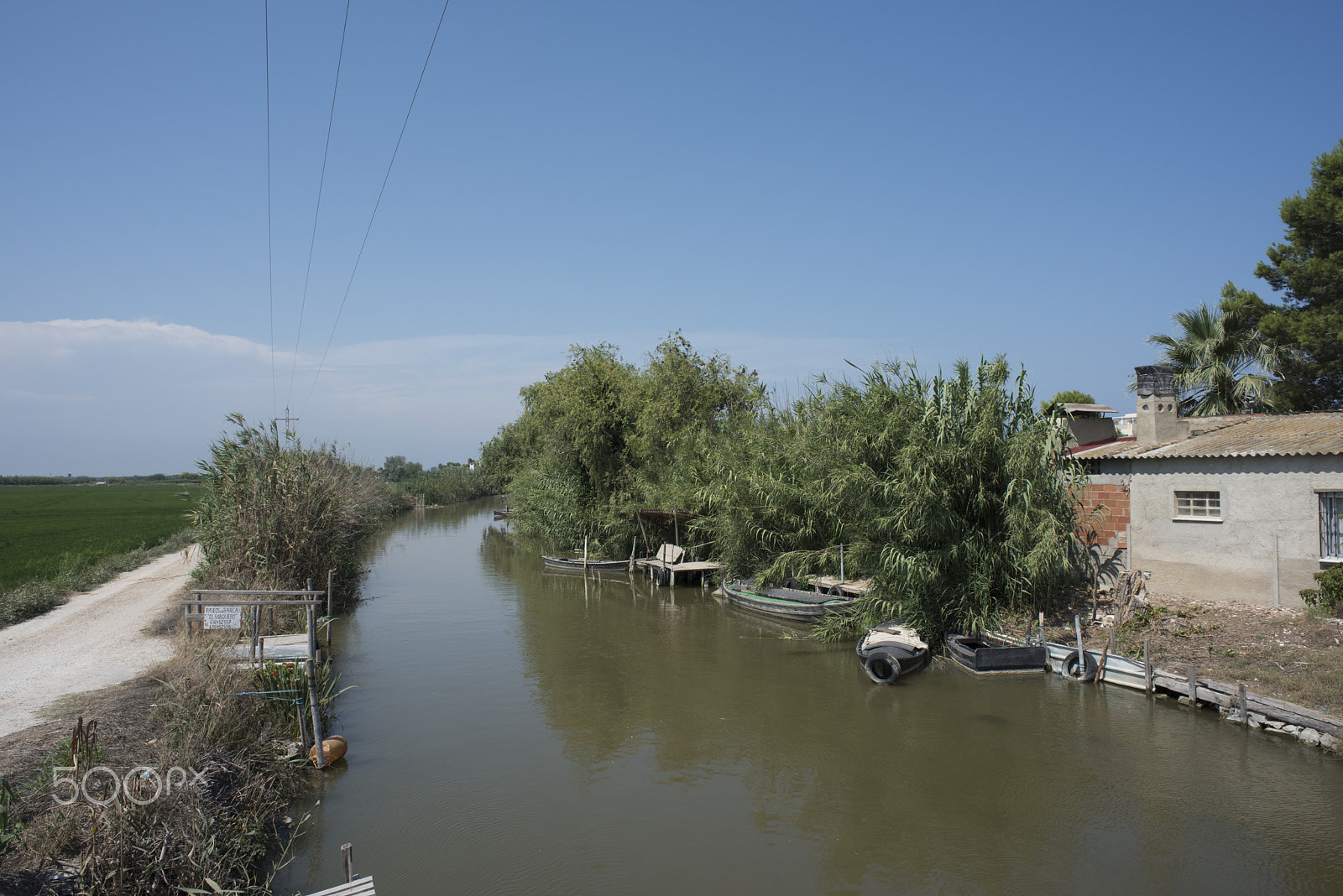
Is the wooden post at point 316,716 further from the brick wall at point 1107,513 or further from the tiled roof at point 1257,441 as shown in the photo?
the tiled roof at point 1257,441

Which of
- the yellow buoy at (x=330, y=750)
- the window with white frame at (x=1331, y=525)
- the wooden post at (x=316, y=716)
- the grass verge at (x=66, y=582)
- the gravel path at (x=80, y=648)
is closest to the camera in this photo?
the wooden post at (x=316, y=716)

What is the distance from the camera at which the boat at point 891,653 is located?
1441cm

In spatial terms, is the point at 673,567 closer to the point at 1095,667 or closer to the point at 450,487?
the point at 1095,667

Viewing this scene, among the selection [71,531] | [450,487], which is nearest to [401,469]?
[450,487]

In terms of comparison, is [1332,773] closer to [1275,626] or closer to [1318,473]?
[1275,626]

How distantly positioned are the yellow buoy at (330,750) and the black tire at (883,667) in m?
9.49

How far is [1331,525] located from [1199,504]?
2003 millimetres

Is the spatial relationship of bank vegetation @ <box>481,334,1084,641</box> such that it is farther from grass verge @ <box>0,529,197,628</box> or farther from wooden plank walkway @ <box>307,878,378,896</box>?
grass verge @ <box>0,529,197,628</box>

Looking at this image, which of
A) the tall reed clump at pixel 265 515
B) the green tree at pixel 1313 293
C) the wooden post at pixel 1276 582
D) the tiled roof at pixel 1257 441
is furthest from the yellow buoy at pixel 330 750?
the green tree at pixel 1313 293

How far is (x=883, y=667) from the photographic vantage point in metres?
14.5

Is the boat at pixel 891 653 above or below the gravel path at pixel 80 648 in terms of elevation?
below

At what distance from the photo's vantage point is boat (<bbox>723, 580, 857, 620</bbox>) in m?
19.4

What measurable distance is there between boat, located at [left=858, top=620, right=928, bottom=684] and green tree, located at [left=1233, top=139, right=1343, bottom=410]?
18.6 metres

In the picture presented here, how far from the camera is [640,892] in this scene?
763 cm
